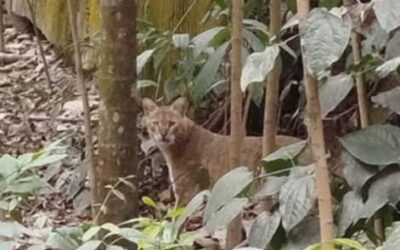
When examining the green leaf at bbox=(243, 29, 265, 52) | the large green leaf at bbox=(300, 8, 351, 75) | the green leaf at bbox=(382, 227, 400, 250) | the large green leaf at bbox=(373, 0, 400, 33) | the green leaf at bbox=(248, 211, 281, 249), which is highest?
the green leaf at bbox=(243, 29, 265, 52)

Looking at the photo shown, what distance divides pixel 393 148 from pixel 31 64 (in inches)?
190

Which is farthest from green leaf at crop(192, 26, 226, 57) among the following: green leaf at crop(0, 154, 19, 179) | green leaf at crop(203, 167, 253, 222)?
green leaf at crop(0, 154, 19, 179)

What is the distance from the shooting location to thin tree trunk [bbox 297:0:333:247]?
1739mm

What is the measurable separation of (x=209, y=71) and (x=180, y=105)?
44.9 inches

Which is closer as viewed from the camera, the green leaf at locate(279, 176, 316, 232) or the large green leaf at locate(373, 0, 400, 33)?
the large green leaf at locate(373, 0, 400, 33)

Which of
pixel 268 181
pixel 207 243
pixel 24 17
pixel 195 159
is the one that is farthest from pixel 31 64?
pixel 268 181

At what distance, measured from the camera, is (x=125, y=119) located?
9.20 feet

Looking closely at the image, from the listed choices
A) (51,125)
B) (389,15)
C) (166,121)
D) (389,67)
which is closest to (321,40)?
(389,15)

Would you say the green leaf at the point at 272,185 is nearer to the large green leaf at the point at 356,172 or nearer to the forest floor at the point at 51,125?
the large green leaf at the point at 356,172

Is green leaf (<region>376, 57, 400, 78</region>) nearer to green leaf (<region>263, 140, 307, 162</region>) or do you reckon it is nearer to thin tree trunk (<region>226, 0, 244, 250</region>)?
green leaf (<region>263, 140, 307, 162</region>)

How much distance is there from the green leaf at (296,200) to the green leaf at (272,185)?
0.05m

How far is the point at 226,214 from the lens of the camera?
203 cm

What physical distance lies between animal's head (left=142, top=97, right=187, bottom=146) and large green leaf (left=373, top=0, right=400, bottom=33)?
2.92 m

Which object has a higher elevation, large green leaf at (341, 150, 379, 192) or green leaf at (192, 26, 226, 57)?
green leaf at (192, 26, 226, 57)
